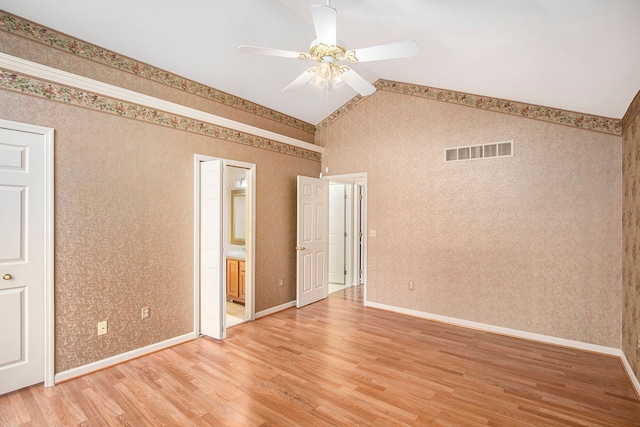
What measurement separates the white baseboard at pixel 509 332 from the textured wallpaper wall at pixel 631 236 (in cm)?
22

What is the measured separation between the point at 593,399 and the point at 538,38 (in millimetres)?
2912

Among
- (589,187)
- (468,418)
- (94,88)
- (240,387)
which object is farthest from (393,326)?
(94,88)

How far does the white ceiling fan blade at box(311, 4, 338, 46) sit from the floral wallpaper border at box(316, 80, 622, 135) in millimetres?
2712

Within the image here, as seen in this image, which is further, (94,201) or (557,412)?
(94,201)

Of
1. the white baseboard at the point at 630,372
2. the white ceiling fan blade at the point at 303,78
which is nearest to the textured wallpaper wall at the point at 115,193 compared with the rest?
the white ceiling fan blade at the point at 303,78

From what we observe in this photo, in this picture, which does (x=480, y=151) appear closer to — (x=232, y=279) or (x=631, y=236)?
(x=631, y=236)

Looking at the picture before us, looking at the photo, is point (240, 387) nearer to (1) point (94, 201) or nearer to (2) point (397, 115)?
(1) point (94, 201)

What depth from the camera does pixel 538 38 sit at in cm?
239

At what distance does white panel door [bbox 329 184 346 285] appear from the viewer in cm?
645

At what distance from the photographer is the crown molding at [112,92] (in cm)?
244

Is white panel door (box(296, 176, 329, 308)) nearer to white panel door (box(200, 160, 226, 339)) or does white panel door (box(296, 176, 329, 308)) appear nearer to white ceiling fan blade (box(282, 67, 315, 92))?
white panel door (box(200, 160, 226, 339))

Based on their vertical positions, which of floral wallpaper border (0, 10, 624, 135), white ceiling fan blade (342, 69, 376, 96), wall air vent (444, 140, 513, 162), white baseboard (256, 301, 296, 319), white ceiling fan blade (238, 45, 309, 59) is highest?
floral wallpaper border (0, 10, 624, 135)

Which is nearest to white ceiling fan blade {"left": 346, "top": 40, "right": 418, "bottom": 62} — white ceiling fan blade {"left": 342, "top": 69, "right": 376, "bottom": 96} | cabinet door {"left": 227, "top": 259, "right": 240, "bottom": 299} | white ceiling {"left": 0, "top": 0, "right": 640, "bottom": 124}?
white ceiling fan blade {"left": 342, "top": 69, "right": 376, "bottom": 96}

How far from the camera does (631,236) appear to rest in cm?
292
